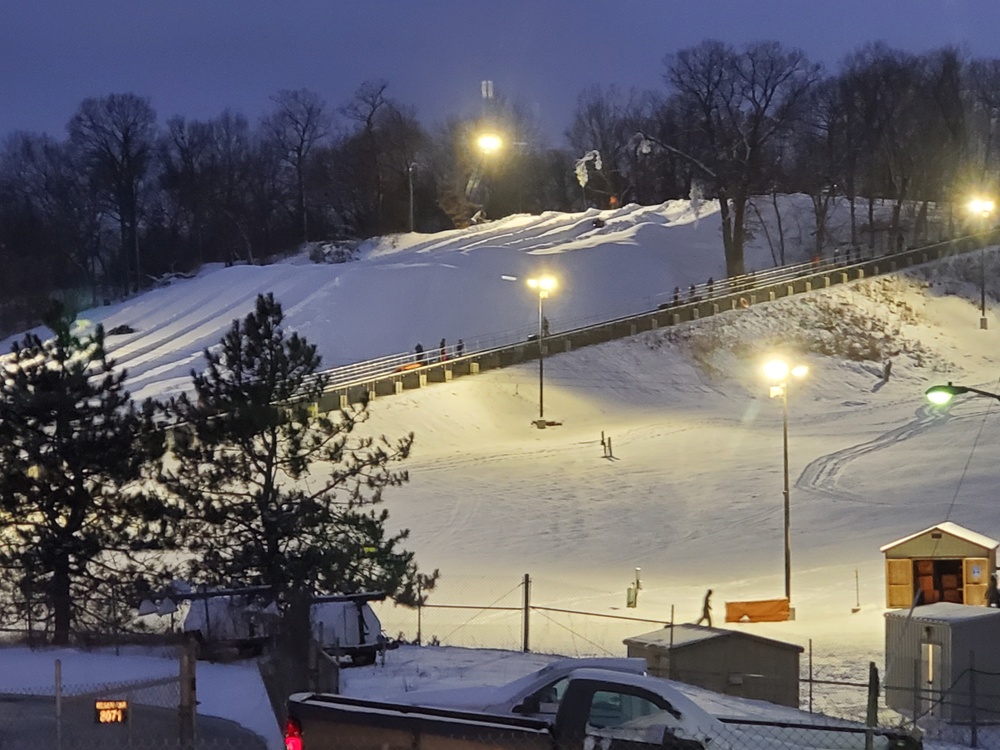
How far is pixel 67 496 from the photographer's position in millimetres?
20312

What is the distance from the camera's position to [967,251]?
262 ft

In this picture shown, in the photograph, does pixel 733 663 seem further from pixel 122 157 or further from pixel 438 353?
pixel 122 157

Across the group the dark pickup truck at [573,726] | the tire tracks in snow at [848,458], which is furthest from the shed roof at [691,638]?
the tire tracks in snow at [848,458]

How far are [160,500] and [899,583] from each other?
16.2m

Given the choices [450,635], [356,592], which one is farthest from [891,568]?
[356,592]

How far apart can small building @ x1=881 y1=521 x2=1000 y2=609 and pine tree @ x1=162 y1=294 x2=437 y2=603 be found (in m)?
12.4

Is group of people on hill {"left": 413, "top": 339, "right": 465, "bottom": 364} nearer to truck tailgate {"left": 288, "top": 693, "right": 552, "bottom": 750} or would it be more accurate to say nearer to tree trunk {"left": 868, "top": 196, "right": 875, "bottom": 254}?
tree trunk {"left": 868, "top": 196, "right": 875, "bottom": 254}

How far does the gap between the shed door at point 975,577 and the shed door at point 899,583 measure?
3.68ft

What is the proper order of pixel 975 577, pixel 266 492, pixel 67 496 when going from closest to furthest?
pixel 266 492 → pixel 67 496 → pixel 975 577

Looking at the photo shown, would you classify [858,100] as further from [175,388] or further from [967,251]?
[175,388]

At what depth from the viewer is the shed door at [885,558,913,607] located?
28703mm

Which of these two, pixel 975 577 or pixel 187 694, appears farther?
pixel 975 577

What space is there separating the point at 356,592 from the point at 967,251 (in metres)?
67.7

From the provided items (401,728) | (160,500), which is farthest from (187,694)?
(160,500)
